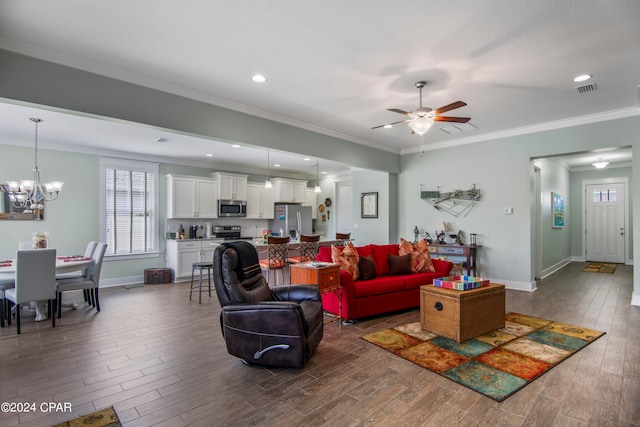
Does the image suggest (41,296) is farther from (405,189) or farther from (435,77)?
(405,189)

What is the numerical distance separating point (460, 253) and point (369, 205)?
7.85 feet

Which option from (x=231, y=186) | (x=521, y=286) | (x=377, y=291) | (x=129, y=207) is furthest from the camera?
(x=231, y=186)

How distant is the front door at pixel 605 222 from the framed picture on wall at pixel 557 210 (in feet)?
4.71

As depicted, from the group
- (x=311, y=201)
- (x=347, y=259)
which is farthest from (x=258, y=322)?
(x=311, y=201)

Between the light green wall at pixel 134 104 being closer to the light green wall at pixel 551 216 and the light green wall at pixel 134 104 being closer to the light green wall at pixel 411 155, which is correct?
the light green wall at pixel 411 155

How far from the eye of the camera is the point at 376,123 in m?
5.38

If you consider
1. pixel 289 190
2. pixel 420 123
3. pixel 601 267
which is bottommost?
pixel 601 267

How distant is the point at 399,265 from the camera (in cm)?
477

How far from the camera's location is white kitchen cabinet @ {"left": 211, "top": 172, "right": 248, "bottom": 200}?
7.90 metres

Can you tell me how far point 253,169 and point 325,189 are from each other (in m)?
2.38

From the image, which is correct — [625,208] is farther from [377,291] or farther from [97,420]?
[97,420]

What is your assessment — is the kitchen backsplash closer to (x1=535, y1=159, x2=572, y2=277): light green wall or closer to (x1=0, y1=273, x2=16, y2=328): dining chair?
(x1=0, y1=273, x2=16, y2=328): dining chair

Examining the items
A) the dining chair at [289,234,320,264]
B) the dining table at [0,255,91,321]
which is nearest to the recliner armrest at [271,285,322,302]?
the dining chair at [289,234,320,264]

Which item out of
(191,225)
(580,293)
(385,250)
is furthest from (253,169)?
(580,293)
